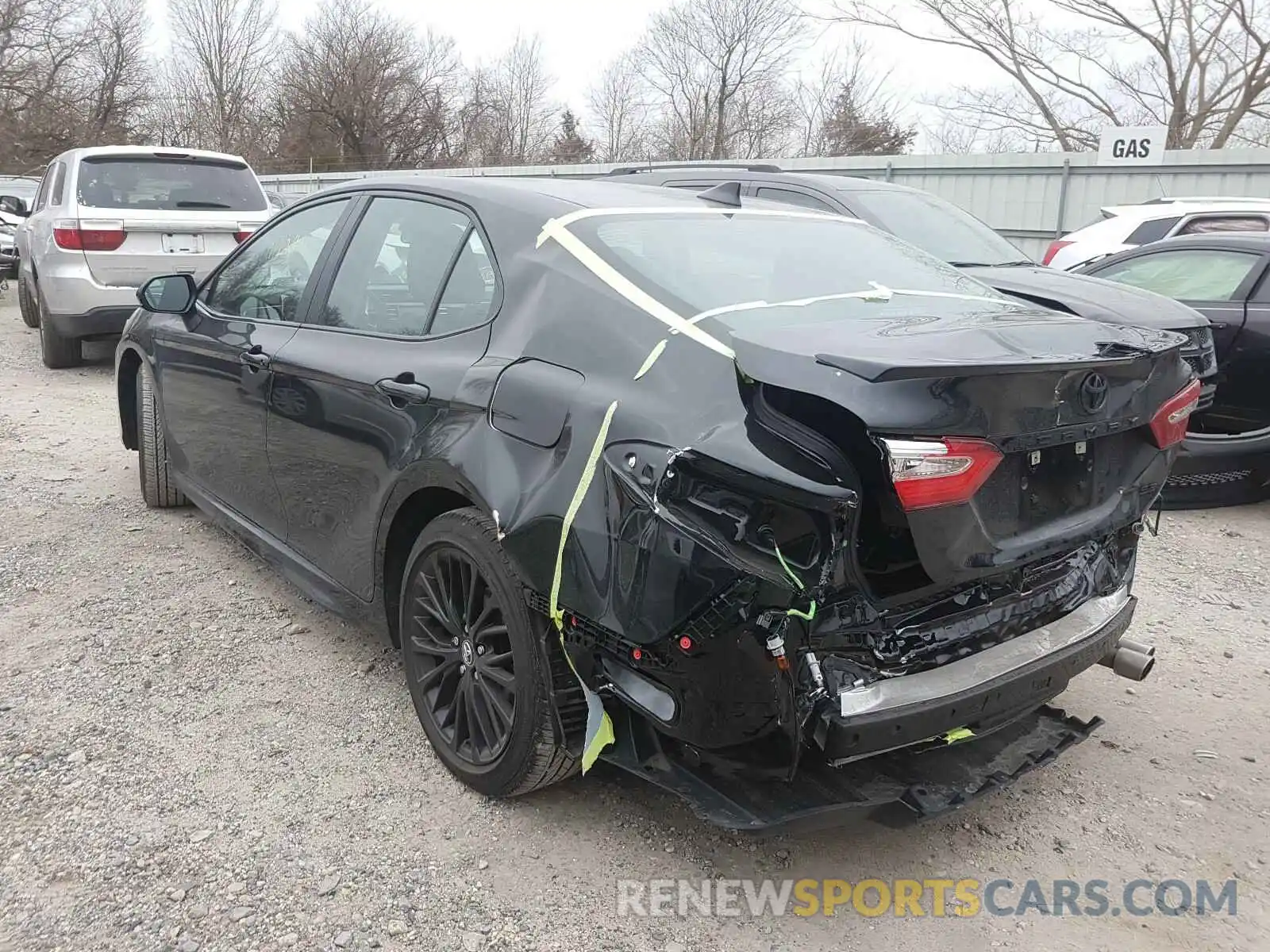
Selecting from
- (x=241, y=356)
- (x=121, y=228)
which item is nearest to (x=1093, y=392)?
(x=241, y=356)

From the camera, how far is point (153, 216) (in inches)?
305

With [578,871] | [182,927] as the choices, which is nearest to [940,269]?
[578,871]

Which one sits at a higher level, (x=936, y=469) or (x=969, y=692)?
(x=936, y=469)

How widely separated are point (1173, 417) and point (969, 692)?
957 mm

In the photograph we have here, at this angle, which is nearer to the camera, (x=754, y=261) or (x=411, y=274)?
(x=754, y=261)

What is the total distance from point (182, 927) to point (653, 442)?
5.09 feet

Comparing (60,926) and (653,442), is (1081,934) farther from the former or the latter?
(60,926)

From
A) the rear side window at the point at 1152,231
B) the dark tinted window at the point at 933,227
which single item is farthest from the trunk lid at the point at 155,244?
the rear side window at the point at 1152,231

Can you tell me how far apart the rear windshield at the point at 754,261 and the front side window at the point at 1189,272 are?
3322 mm

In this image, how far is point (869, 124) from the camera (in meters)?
31.5

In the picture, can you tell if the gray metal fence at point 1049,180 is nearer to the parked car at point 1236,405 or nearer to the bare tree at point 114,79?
the parked car at point 1236,405

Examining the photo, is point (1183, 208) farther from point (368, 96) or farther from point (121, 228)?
point (368, 96)

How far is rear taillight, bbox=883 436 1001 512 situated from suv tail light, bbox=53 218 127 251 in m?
7.66

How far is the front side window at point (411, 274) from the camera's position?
2781mm
